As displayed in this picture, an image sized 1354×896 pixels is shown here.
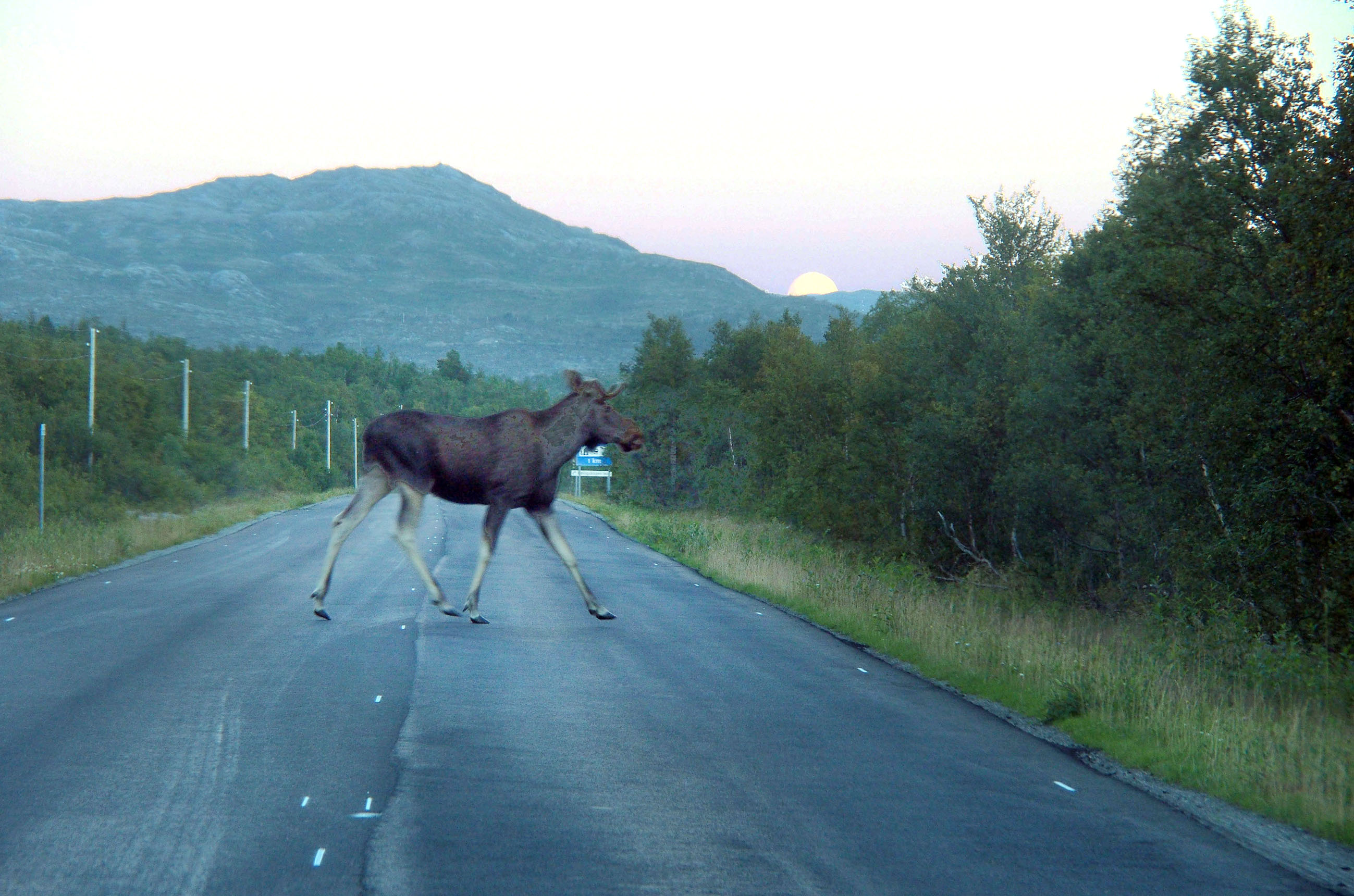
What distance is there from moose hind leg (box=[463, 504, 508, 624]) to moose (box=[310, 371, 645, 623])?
2 cm

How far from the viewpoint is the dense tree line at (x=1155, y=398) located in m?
13.6

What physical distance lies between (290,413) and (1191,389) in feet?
319

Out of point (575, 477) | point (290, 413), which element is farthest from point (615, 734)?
point (290, 413)

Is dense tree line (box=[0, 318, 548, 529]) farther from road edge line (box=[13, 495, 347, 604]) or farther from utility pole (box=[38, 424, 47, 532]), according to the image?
road edge line (box=[13, 495, 347, 604])

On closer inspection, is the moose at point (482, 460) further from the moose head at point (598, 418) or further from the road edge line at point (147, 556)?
the road edge line at point (147, 556)

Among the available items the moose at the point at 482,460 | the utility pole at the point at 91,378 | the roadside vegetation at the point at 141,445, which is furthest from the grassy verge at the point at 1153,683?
the utility pole at the point at 91,378

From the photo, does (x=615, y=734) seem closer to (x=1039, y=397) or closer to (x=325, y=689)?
(x=325, y=689)

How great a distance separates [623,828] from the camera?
6871 millimetres

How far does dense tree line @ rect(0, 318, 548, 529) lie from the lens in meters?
50.9

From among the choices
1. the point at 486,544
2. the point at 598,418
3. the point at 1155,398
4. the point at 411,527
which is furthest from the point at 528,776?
the point at 1155,398

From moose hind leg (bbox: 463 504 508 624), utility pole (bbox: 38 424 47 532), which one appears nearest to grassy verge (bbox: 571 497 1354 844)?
moose hind leg (bbox: 463 504 508 624)

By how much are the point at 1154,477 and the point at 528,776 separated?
16401mm

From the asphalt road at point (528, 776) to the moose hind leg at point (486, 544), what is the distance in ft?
1.38

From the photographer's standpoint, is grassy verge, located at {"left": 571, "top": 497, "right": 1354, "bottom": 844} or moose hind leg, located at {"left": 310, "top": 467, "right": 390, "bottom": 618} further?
moose hind leg, located at {"left": 310, "top": 467, "right": 390, "bottom": 618}
